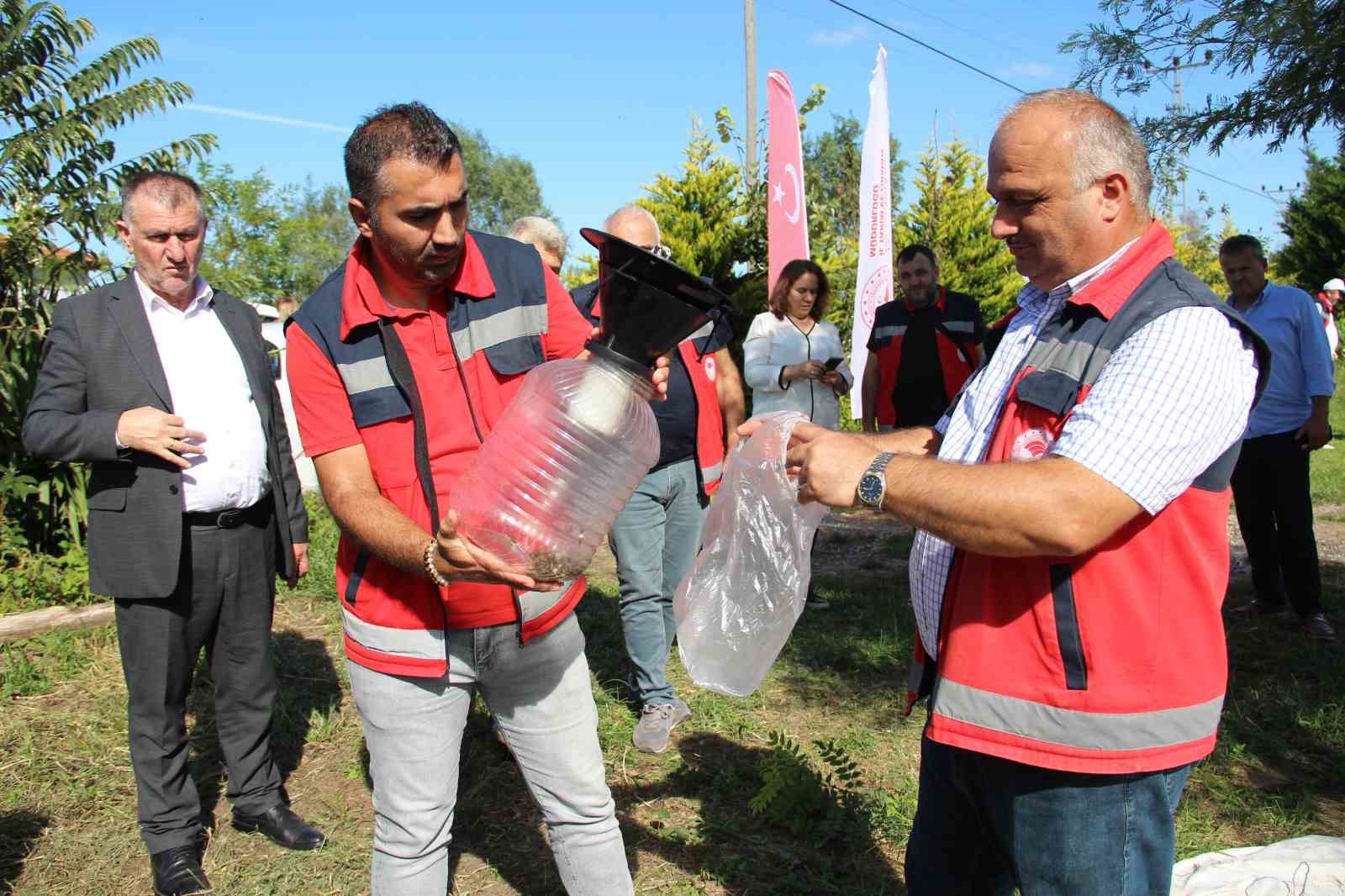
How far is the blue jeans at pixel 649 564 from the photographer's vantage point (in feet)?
14.0

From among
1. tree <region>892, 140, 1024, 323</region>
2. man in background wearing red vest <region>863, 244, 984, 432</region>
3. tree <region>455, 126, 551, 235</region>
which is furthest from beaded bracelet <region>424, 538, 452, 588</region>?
tree <region>455, 126, 551, 235</region>

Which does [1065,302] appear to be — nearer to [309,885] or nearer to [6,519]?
[309,885]

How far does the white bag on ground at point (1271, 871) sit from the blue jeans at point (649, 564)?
7.07 feet

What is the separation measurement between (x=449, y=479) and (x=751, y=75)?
1202cm

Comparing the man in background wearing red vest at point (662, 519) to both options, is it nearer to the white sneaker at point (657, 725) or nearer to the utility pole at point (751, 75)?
the white sneaker at point (657, 725)

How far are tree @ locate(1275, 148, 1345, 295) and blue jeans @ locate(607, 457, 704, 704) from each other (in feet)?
78.2

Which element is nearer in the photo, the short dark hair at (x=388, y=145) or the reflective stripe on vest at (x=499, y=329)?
the short dark hair at (x=388, y=145)

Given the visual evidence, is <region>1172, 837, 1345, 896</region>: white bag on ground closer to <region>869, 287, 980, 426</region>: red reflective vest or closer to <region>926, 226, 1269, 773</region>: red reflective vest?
<region>926, 226, 1269, 773</region>: red reflective vest

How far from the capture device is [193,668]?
3484 millimetres

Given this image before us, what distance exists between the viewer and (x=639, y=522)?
14.0ft

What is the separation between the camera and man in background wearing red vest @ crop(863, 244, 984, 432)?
6.11m

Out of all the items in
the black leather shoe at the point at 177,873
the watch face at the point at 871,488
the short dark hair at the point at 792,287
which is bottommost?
the black leather shoe at the point at 177,873

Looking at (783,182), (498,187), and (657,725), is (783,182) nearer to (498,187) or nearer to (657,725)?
(657,725)

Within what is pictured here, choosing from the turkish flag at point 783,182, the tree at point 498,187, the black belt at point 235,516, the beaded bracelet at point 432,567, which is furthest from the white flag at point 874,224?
the tree at point 498,187
